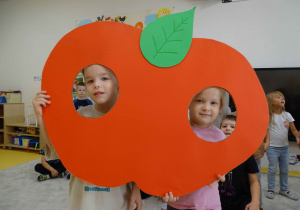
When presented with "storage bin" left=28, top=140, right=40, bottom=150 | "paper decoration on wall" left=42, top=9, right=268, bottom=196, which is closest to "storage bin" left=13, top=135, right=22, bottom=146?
"storage bin" left=28, top=140, right=40, bottom=150

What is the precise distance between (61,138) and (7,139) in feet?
13.8

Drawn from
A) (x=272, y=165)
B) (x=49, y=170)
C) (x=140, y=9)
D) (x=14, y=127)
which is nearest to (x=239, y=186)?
(x=272, y=165)

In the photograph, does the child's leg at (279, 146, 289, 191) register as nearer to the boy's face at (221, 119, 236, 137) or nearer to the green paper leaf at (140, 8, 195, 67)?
the boy's face at (221, 119, 236, 137)

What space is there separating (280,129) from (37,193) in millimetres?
2803

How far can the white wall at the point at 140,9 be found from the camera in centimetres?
263

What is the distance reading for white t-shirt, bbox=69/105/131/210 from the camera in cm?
75

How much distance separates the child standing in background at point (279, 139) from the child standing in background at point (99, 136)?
6.79 ft

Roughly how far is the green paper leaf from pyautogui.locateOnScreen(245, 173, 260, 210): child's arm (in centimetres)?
70

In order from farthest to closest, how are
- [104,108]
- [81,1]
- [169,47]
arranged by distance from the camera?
[81,1] → [104,108] → [169,47]

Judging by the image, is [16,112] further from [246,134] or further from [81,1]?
[246,134]

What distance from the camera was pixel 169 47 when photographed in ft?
2.13

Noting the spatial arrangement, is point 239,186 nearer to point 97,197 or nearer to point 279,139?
point 97,197

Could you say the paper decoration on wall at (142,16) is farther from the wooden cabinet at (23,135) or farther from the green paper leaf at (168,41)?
the green paper leaf at (168,41)

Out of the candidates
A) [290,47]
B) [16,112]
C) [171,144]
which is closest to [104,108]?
[171,144]
